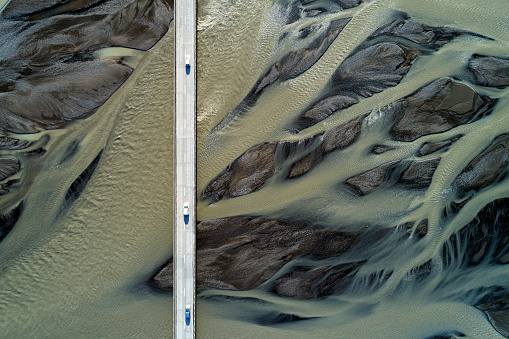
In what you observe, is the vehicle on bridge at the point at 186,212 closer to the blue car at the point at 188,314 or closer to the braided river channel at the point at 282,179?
the braided river channel at the point at 282,179

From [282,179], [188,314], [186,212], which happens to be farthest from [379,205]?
[188,314]

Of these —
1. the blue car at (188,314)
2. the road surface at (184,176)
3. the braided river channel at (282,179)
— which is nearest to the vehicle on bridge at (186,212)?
the road surface at (184,176)

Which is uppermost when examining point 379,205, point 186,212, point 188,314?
point 186,212

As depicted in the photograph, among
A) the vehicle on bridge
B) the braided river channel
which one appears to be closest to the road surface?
the vehicle on bridge

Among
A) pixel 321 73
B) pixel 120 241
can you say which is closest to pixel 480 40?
pixel 321 73

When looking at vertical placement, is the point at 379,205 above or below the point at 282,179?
below

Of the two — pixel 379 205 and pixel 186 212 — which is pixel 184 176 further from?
pixel 379 205

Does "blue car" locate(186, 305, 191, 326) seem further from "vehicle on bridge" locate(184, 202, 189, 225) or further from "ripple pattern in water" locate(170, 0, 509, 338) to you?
"vehicle on bridge" locate(184, 202, 189, 225)
